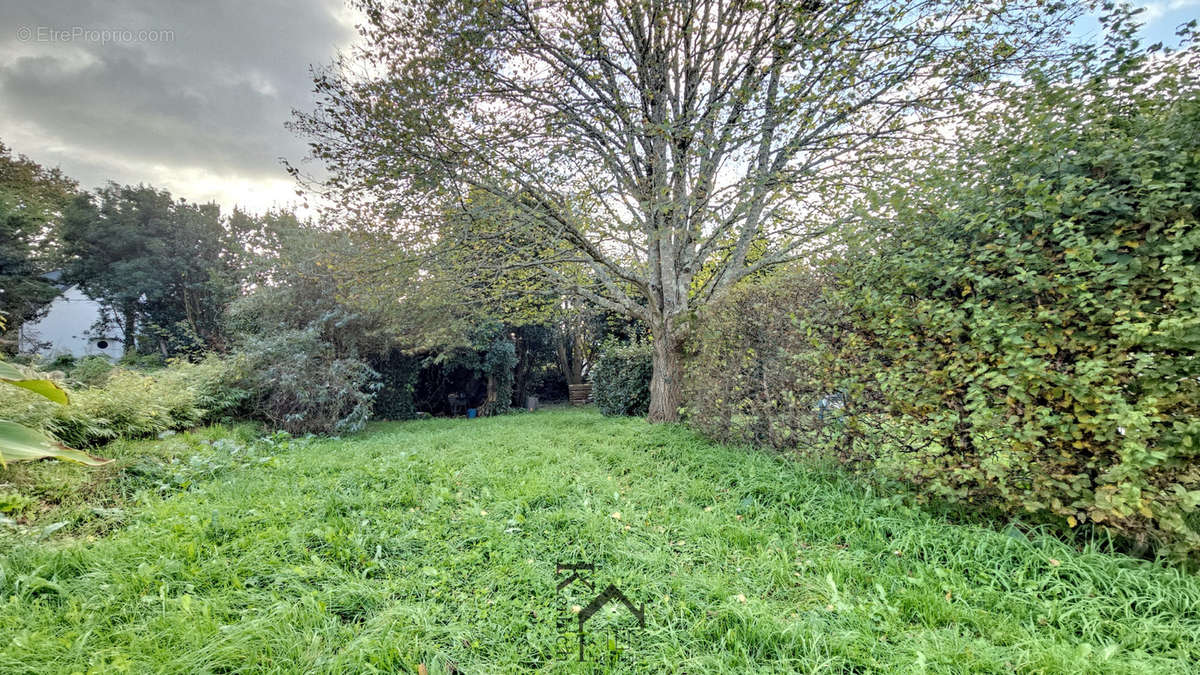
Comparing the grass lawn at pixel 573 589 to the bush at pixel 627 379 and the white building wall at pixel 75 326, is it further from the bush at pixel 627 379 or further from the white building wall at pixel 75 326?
the white building wall at pixel 75 326

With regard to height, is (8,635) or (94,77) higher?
(94,77)

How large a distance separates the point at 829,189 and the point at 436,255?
18.9ft

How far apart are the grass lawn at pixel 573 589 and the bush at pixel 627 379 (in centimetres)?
593

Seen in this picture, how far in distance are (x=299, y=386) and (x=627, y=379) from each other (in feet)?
23.0

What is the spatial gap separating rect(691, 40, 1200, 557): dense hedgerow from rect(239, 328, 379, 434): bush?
9486mm

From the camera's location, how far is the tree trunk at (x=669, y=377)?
6314 mm

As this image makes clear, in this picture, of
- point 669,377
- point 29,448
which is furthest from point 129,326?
point 29,448

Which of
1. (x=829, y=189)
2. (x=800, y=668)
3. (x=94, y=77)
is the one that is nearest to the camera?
(x=800, y=668)

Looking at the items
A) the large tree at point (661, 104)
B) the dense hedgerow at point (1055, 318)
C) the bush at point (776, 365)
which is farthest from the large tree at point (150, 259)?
the dense hedgerow at point (1055, 318)

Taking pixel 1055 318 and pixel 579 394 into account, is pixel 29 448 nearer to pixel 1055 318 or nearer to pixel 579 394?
pixel 1055 318

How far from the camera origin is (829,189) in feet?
17.7

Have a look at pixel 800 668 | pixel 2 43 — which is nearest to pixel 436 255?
pixel 2 43

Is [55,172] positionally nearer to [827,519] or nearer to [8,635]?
[8,635]

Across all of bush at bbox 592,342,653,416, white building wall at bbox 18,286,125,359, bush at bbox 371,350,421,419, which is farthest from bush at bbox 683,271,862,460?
white building wall at bbox 18,286,125,359
